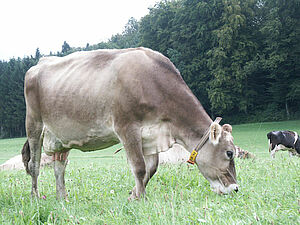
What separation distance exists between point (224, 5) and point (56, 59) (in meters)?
35.9

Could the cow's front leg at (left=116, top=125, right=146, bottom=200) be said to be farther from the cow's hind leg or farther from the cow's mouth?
the cow's hind leg

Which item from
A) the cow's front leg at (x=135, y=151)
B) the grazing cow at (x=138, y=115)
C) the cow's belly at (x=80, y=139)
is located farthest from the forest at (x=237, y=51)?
the cow's front leg at (x=135, y=151)

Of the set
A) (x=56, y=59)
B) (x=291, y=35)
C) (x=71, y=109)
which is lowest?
(x=71, y=109)

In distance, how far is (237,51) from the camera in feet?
122

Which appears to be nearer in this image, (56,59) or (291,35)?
(56,59)

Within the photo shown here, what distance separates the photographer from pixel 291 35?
33.9m

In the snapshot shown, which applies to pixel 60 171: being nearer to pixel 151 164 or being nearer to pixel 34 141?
pixel 34 141

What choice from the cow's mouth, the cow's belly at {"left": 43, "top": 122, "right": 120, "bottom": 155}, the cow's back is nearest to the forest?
the cow's belly at {"left": 43, "top": 122, "right": 120, "bottom": 155}

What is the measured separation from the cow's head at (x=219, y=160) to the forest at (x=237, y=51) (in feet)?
105

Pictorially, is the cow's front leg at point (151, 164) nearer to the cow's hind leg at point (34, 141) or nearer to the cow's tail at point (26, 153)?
the cow's hind leg at point (34, 141)

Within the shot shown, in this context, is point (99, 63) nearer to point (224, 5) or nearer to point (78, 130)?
point (78, 130)

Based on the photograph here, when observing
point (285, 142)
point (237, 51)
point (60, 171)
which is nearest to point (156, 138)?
point (60, 171)

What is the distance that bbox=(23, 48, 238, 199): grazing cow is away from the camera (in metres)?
4.41

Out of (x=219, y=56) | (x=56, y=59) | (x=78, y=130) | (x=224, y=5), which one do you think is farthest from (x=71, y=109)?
(x=224, y=5)
